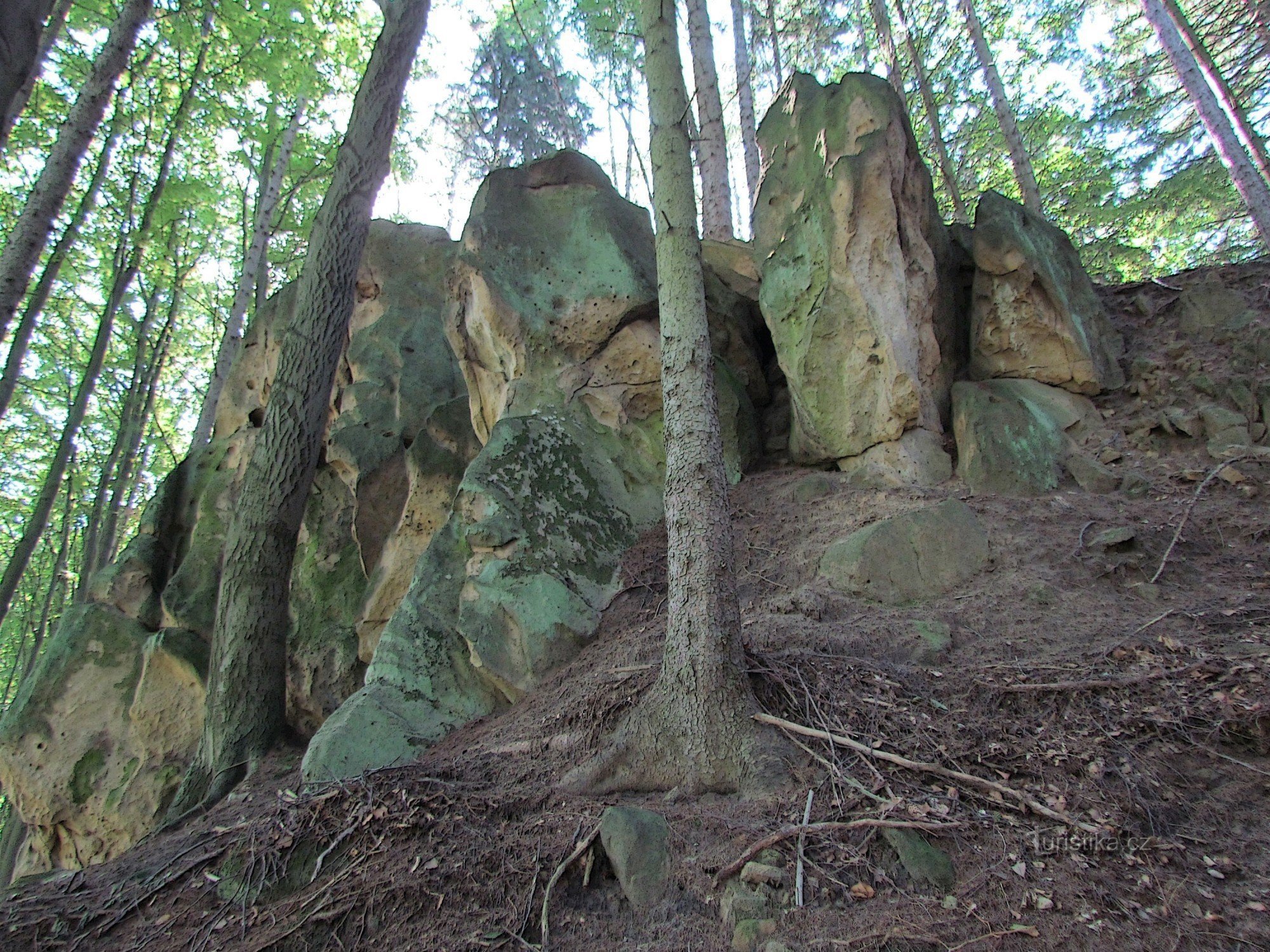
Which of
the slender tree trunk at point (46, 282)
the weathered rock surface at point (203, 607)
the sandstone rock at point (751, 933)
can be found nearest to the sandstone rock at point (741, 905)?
the sandstone rock at point (751, 933)

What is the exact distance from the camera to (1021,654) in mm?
3908

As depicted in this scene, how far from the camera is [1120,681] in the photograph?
330 cm

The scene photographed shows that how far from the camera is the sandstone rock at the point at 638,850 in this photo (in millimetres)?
2752

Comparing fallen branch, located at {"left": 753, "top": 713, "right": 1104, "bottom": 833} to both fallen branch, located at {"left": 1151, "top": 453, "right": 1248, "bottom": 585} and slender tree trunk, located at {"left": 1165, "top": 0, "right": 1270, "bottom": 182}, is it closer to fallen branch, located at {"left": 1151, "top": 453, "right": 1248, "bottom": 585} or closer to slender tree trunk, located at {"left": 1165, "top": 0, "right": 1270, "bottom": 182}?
fallen branch, located at {"left": 1151, "top": 453, "right": 1248, "bottom": 585}

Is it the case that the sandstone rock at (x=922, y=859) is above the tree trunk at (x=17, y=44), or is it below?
below

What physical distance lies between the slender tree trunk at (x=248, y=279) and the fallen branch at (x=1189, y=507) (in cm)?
1305

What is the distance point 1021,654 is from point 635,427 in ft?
14.6

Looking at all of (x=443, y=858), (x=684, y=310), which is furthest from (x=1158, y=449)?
(x=443, y=858)

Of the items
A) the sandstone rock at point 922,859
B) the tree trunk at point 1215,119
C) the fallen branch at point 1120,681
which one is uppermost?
the tree trunk at point 1215,119

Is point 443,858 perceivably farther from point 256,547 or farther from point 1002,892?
point 256,547

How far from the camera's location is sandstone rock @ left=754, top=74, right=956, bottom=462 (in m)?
6.61

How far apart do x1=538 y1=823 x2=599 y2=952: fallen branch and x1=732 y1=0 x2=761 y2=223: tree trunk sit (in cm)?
1237

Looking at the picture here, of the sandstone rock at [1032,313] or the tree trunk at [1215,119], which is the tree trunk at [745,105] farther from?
the sandstone rock at [1032,313]

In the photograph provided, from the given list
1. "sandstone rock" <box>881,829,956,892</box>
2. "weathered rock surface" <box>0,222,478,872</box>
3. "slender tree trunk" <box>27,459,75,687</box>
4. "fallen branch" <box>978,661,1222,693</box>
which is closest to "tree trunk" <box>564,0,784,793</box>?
"sandstone rock" <box>881,829,956,892</box>
